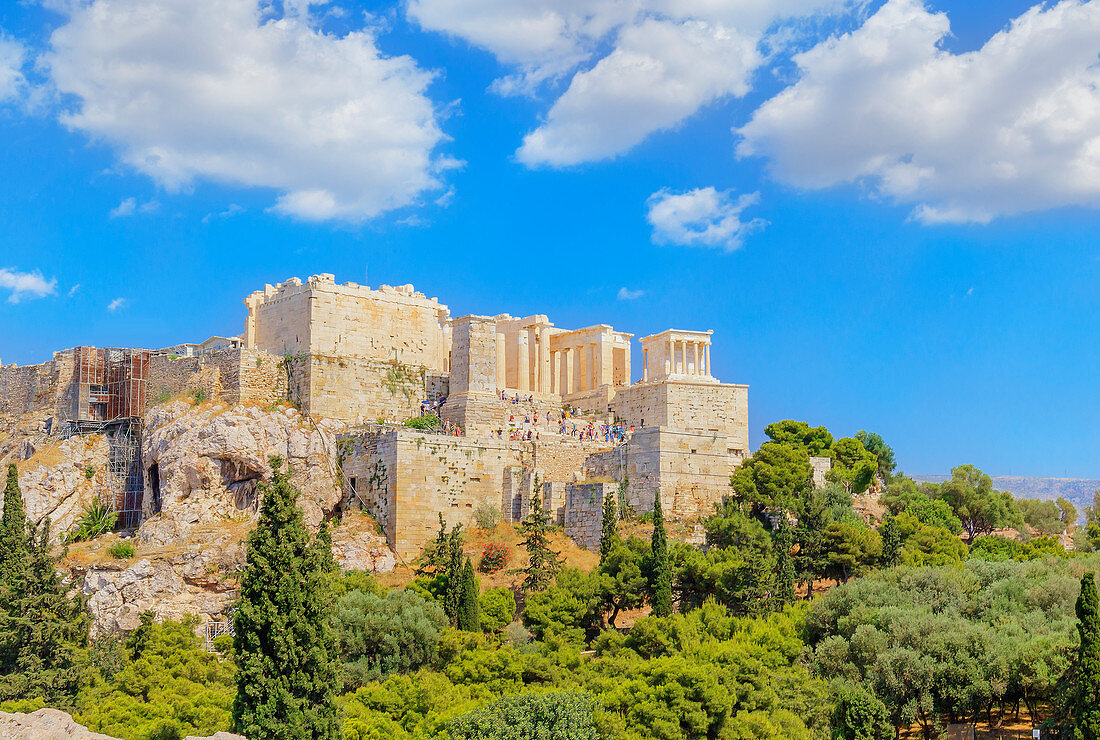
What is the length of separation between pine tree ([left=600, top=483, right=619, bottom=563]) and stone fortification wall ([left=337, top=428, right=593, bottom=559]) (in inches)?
157

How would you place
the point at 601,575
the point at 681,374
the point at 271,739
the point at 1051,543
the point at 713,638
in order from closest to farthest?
the point at 271,739 < the point at 713,638 < the point at 601,575 < the point at 1051,543 < the point at 681,374

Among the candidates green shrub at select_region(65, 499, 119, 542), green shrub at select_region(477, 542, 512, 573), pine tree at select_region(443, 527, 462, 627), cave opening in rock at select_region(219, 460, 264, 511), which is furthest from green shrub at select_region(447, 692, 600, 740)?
green shrub at select_region(65, 499, 119, 542)

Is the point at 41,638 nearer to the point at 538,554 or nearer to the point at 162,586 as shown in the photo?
the point at 162,586

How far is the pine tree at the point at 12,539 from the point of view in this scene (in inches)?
1355

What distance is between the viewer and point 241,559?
1588 inches

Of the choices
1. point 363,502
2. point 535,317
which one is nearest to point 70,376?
point 363,502

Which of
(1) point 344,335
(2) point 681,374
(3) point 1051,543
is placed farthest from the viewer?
(2) point 681,374

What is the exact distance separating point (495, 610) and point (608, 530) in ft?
17.3

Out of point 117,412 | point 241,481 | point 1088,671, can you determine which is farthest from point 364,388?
point 1088,671

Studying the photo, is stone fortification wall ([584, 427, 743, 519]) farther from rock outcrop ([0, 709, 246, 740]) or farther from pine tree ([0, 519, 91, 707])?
rock outcrop ([0, 709, 246, 740])

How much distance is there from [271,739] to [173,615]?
14525 millimetres

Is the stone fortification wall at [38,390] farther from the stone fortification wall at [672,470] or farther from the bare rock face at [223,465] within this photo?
the stone fortification wall at [672,470]

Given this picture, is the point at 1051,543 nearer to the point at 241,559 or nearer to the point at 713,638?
the point at 713,638

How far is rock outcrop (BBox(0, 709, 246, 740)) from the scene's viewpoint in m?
26.2
